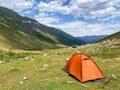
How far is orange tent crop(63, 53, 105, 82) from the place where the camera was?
27.5 meters

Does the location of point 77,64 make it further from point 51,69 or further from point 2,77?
point 2,77

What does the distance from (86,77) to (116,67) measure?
27.2 feet

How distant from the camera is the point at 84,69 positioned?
92.6 ft

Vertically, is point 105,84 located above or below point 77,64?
below

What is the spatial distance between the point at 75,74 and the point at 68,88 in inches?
173

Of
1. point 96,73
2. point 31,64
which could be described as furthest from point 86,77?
point 31,64

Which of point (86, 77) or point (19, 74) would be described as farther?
point (19, 74)

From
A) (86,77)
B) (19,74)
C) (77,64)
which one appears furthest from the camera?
(19,74)

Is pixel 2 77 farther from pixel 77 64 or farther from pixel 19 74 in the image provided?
pixel 77 64

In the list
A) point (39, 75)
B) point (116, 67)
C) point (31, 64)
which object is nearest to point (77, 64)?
point (39, 75)

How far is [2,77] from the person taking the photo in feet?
102

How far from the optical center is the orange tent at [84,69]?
1082 inches

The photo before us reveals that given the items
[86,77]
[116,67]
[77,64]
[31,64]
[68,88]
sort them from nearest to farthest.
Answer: [68,88]
[86,77]
[77,64]
[116,67]
[31,64]

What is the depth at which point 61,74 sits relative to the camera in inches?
1200
